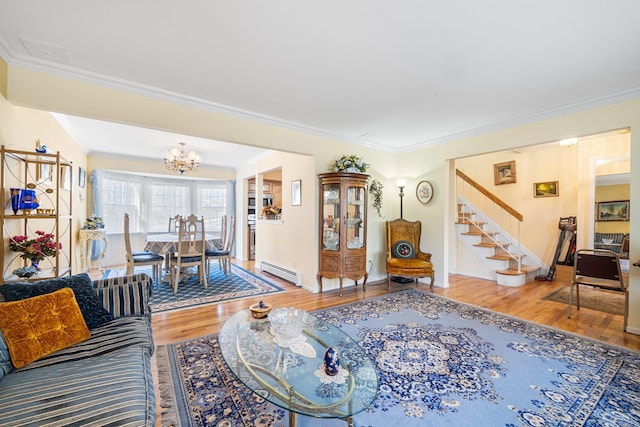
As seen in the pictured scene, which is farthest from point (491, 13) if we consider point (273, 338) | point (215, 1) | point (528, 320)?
point (528, 320)

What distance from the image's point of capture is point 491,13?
66.8 inches

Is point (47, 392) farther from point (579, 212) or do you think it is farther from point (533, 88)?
point (579, 212)

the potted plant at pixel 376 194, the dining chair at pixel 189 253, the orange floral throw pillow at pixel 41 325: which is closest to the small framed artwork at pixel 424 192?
the potted plant at pixel 376 194

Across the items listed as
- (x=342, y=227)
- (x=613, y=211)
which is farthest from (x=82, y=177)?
(x=613, y=211)

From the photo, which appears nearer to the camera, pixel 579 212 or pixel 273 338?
pixel 273 338

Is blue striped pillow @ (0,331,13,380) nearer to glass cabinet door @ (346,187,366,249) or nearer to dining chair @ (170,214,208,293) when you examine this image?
dining chair @ (170,214,208,293)

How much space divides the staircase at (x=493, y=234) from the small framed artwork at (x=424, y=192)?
4.74 feet

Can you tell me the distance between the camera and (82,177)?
16.4 feet

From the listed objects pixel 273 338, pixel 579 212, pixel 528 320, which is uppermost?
pixel 579 212

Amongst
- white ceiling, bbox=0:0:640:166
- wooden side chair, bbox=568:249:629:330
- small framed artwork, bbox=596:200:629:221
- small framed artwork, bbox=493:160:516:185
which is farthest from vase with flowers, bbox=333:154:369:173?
small framed artwork, bbox=596:200:629:221

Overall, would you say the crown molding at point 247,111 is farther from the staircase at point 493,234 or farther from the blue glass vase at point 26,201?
the staircase at point 493,234

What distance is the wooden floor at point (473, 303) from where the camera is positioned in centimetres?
270

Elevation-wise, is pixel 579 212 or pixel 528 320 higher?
pixel 579 212

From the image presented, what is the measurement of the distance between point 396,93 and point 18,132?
11.8ft
